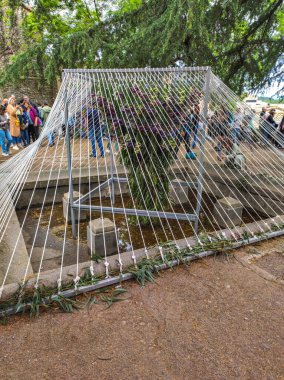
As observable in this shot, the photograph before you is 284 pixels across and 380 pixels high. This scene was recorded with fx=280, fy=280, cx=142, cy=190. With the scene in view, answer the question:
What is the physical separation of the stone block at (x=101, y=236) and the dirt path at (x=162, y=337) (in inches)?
50.3

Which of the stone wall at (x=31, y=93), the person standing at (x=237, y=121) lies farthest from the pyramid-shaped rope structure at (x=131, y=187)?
the stone wall at (x=31, y=93)

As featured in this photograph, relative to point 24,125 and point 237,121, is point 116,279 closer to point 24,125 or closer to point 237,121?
point 237,121

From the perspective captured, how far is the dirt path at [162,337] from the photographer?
168 cm

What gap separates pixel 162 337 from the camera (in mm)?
1930

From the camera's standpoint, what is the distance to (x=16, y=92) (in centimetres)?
1409

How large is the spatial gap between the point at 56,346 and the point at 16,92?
1479 cm

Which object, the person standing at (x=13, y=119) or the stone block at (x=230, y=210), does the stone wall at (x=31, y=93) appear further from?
the stone block at (x=230, y=210)

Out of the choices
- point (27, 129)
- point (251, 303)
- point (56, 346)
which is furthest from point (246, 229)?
point (27, 129)

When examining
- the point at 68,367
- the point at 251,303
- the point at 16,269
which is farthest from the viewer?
the point at 16,269

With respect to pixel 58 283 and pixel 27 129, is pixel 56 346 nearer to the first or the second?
pixel 58 283

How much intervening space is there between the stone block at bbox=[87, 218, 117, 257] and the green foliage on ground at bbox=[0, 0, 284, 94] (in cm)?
263

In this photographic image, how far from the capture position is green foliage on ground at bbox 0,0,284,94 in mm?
4051

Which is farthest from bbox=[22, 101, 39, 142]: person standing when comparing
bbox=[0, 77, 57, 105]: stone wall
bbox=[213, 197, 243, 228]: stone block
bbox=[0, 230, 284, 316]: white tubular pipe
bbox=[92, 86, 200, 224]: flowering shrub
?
bbox=[0, 230, 284, 316]: white tubular pipe

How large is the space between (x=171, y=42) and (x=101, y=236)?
2.99m
